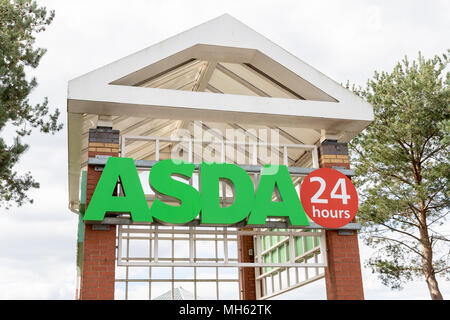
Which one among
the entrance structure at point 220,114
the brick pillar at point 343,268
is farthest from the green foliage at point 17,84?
the brick pillar at point 343,268

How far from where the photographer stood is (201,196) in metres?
9.54

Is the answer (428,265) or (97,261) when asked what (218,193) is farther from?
(428,265)

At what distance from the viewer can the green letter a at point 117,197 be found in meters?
9.05

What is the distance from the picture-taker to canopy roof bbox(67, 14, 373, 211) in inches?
385

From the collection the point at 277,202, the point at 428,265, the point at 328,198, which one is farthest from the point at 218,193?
the point at 428,265

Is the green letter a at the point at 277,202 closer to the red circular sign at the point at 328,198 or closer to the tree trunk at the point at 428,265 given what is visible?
the red circular sign at the point at 328,198

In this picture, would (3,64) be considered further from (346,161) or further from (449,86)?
(449,86)

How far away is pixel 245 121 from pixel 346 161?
2.28m

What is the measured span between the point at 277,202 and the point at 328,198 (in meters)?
1.07

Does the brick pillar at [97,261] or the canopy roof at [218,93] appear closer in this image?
the brick pillar at [97,261]

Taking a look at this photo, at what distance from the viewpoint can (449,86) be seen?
734 inches

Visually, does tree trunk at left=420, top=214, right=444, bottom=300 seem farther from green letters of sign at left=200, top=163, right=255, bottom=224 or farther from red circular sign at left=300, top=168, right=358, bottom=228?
green letters of sign at left=200, top=163, right=255, bottom=224

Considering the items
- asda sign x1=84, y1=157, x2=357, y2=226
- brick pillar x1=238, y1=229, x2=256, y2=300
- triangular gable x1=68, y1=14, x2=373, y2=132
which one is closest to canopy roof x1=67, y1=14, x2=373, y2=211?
triangular gable x1=68, y1=14, x2=373, y2=132
